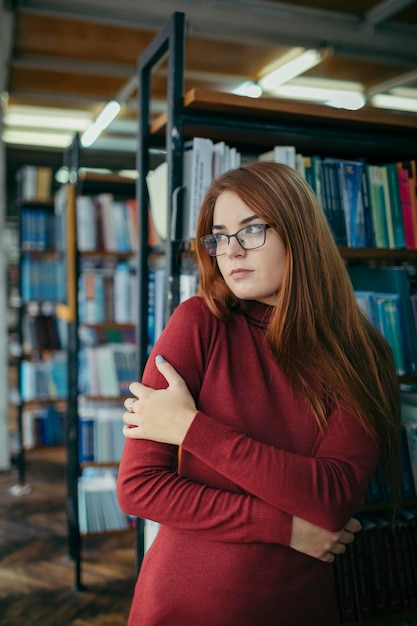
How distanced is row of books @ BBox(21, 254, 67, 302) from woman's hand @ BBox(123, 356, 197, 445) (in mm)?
3355

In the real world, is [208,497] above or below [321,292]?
below

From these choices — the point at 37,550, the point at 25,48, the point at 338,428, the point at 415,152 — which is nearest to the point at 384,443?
the point at 338,428

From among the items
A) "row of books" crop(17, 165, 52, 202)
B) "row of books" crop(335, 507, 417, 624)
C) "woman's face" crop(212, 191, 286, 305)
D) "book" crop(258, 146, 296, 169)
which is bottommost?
"row of books" crop(335, 507, 417, 624)

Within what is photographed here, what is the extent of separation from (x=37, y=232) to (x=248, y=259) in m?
3.45

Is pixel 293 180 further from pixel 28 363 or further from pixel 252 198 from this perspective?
pixel 28 363

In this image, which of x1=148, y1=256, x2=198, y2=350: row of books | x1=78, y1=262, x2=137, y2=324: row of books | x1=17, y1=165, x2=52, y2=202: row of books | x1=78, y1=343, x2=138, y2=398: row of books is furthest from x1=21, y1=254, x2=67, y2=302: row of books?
x1=148, y1=256, x2=198, y2=350: row of books

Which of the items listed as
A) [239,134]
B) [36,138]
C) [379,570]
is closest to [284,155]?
[239,134]

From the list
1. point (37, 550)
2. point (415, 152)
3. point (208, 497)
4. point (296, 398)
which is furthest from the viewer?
point (37, 550)

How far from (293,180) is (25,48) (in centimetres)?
495

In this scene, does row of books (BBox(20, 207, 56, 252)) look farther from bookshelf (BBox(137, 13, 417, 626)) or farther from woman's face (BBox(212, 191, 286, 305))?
woman's face (BBox(212, 191, 286, 305))

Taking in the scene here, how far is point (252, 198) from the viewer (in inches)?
44.9

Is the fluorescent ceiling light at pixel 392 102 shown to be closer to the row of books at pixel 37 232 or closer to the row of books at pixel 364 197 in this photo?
the row of books at pixel 37 232

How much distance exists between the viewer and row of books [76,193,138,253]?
3369 mm

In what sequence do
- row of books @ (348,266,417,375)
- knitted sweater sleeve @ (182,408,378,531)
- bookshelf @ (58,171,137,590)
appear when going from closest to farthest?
knitted sweater sleeve @ (182,408,378,531) < row of books @ (348,266,417,375) < bookshelf @ (58,171,137,590)
